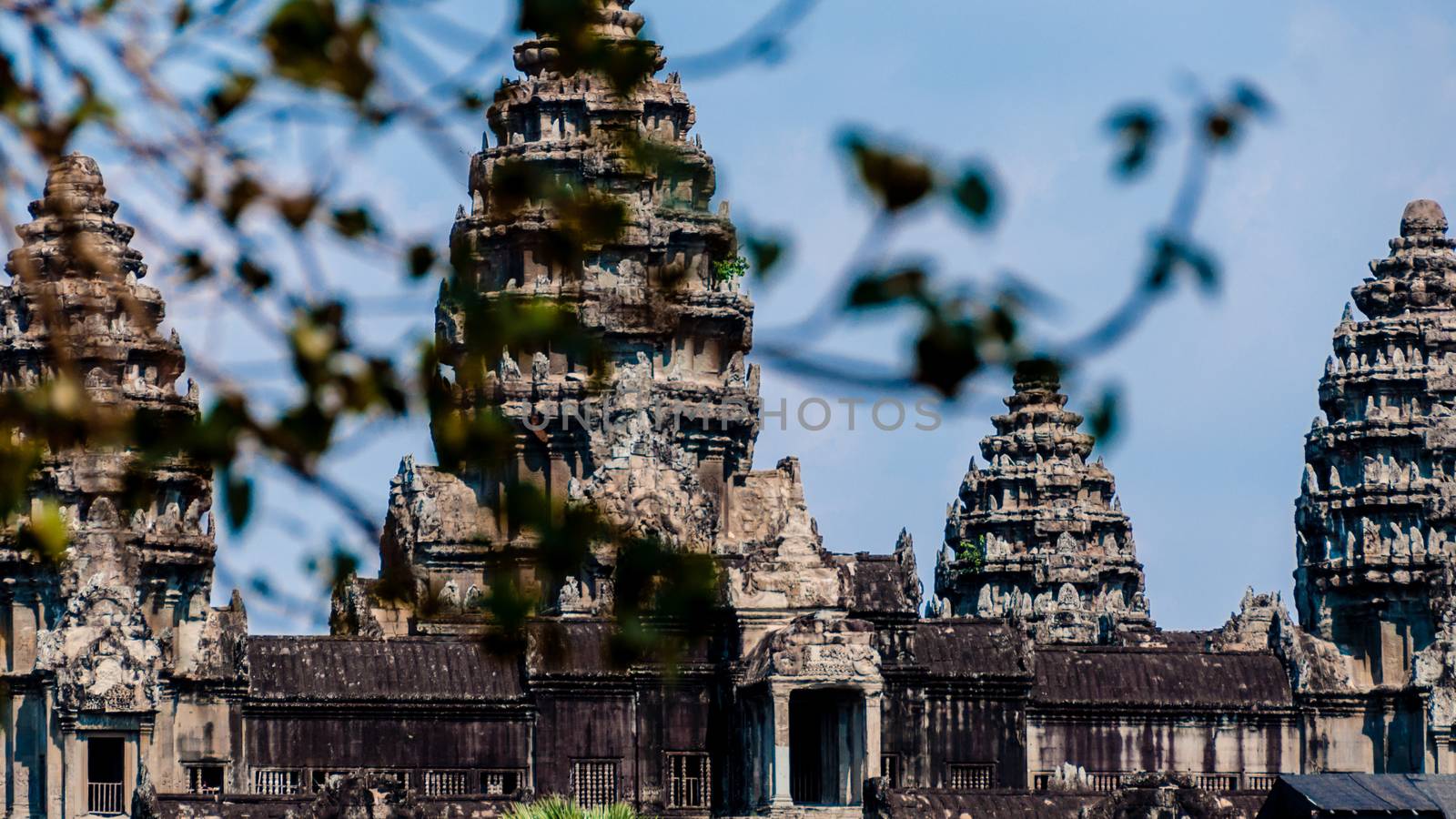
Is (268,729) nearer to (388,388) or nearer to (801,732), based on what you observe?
(801,732)

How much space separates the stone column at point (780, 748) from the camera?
79.6 m

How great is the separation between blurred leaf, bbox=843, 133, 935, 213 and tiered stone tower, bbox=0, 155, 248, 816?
5714 centimetres

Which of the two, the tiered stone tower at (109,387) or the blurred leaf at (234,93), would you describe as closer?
the blurred leaf at (234,93)

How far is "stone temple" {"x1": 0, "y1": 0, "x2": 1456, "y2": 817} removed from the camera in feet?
261

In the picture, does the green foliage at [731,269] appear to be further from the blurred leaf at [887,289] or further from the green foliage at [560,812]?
the blurred leaf at [887,289]

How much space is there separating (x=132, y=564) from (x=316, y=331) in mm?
69246

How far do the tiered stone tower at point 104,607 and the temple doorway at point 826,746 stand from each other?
13.3 meters

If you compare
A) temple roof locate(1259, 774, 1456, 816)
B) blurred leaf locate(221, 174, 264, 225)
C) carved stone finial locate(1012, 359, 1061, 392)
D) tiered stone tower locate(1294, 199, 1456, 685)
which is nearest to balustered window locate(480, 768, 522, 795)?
temple roof locate(1259, 774, 1456, 816)

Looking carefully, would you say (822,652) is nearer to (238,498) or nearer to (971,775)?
(971,775)

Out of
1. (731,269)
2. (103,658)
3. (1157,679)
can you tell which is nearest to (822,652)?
(1157,679)

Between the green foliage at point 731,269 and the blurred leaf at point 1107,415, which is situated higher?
the green foliage at point 731,269

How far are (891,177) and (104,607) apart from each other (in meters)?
66.1

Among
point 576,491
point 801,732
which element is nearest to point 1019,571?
point 576,491

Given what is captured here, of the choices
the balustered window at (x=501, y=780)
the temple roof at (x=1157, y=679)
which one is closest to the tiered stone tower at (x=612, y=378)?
the temple roof at (x=1157, y=679)
